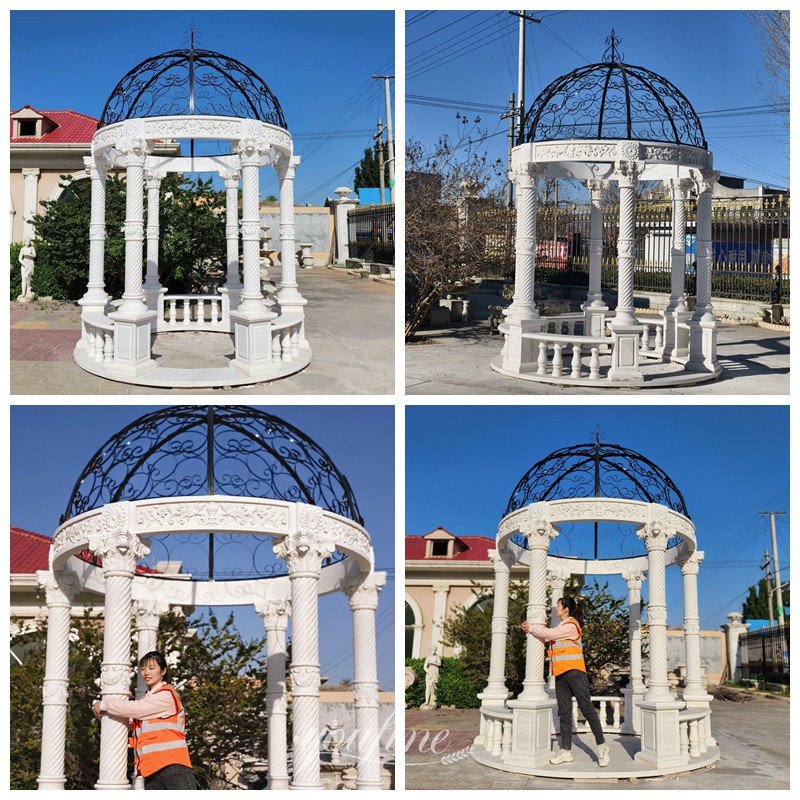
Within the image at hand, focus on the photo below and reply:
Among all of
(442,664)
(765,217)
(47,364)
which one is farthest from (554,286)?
(47,364)

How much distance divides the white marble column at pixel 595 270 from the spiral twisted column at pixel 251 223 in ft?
23.0

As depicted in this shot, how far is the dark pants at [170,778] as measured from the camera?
7.59 metres

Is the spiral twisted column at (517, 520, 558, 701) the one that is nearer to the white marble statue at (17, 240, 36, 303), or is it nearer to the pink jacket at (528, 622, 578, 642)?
the pink jacket at (528, 622, 578, 642)

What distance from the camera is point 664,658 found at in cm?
1211

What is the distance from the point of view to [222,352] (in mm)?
17125

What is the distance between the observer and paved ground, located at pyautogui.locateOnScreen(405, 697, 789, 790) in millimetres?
10531

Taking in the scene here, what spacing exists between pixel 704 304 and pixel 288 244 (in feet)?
22.7

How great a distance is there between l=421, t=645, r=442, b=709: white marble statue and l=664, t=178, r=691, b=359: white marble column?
8124 mm

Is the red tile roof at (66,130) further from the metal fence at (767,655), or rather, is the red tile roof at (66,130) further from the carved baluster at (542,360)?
the metal fence at (767,655)

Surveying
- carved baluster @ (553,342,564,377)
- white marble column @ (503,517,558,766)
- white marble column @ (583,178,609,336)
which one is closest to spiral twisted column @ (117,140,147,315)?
carved baluster @ (553,342,564,377)

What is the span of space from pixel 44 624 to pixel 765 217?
761 inches

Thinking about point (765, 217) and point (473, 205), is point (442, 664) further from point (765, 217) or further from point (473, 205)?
point (765, 217)

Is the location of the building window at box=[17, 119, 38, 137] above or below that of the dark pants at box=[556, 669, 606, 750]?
above

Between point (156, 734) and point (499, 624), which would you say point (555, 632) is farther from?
point (499, 624)
